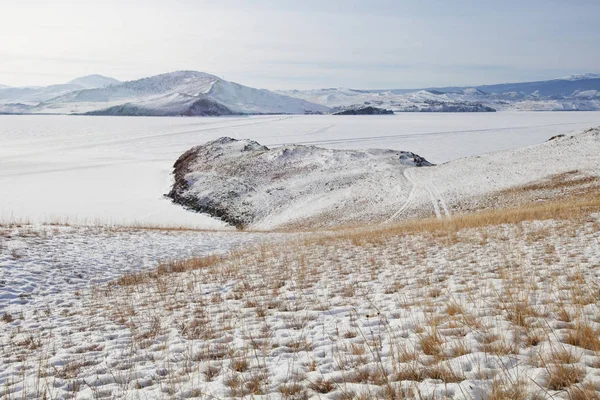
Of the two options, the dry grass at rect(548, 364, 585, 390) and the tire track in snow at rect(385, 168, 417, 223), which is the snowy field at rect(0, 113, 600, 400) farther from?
the tire track in snow at rect(385, 168, 417, 223)

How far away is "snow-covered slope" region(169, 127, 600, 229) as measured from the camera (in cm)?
4009

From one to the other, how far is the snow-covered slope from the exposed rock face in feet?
0.41

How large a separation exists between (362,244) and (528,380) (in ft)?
39.9

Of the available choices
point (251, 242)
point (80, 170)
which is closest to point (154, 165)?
point (80, 170)

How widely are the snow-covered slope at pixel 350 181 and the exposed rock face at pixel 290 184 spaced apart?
0.41 ft

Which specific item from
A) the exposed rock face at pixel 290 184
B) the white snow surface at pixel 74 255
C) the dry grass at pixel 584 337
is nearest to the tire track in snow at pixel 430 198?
the exposed rock face at pixel 290 184

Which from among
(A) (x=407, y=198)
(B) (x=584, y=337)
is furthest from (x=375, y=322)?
(A) (x=407, y=198)

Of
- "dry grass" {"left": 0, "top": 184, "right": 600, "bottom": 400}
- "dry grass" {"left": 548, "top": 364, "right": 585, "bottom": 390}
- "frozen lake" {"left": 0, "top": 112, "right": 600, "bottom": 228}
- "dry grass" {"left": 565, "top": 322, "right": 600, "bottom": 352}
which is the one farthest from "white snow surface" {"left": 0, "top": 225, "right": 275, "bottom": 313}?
"dry grass" {"left": 565, "top": 322, "right": 600, "bottom": 352}

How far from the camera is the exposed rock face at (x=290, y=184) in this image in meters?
42.4

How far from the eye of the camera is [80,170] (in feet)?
214

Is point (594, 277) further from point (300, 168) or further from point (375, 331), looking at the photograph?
point (300, 168)

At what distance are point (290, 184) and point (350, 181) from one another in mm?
7959

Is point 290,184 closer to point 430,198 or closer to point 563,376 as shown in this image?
point 430,198

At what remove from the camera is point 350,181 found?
168ft
